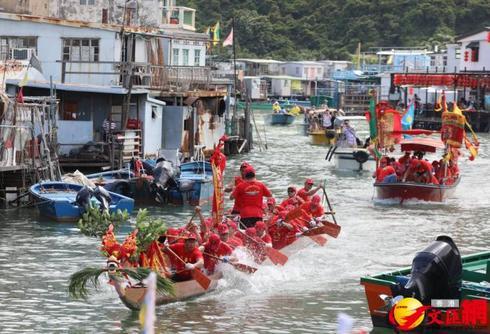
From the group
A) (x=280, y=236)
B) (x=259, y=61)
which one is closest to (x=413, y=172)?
(x=280, y=236)

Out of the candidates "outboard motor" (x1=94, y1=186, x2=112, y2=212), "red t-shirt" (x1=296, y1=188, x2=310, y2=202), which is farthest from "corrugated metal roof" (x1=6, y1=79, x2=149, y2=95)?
"red t-shirt" (x1=296, y1=188, x2=310, y2=202)

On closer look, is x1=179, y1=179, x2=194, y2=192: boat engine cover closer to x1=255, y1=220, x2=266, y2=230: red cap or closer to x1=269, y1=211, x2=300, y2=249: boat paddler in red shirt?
x1=269, y1=211, x2=300, y2=249: boat paddler in red shirt

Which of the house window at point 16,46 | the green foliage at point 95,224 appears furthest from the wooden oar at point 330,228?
the house window at point 16,46

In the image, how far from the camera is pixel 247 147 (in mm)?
58406

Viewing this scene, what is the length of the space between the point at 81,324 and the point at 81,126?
23.4 metres

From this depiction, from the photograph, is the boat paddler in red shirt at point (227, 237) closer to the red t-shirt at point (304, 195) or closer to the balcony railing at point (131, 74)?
the red t-shirt at point (304, 195)

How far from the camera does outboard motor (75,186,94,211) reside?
30625mm

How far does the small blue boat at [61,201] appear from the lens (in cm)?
3086

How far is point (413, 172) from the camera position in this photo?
124ft

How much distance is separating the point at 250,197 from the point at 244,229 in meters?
0.69

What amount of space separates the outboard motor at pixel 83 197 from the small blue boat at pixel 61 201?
0.36 feet

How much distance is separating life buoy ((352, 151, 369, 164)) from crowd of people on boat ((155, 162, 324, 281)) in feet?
69.5

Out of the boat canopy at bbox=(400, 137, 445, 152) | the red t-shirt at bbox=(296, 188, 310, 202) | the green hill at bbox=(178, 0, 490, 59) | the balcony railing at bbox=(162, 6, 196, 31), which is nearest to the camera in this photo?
the red t-shirt at bbox=(296, 188, 310, 202)

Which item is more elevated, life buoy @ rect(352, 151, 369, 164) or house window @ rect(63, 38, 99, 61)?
house window @ rect(63, 38, 99, 61)
